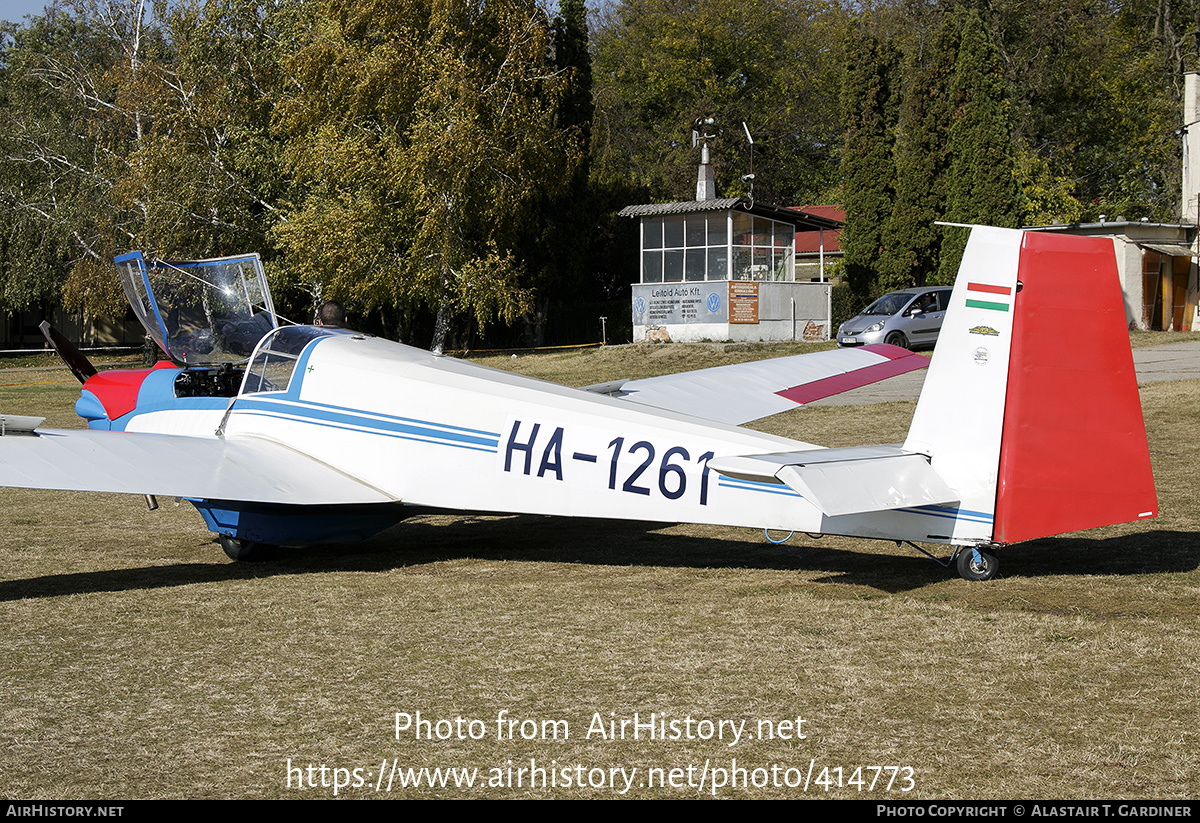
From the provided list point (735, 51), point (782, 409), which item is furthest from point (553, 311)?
point (782, 409)

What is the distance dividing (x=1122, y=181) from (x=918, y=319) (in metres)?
23.2

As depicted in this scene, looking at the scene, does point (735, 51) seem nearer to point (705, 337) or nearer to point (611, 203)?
point (611, 203)

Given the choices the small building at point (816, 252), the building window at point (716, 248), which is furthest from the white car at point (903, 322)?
the small building at point (816, 252)

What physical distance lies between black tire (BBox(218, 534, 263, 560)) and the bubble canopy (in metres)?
1.63

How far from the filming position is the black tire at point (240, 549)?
26.8 feet

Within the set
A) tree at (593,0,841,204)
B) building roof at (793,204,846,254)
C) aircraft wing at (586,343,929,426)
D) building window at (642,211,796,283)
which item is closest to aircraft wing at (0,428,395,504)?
aircraft wing at (586,343,929,426)

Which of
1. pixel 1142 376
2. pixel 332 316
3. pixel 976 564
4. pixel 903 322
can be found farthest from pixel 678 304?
pixel 976 564

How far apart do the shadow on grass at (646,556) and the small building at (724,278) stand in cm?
2126

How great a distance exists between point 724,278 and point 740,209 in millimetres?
2028

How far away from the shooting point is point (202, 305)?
9.24 m

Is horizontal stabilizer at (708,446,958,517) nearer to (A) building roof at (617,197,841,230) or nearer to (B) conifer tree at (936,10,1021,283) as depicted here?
(A) building roof at (617,197,841,230)

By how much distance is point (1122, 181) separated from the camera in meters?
44.4

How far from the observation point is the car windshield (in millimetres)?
27922

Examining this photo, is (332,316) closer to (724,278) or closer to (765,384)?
(765,384)
